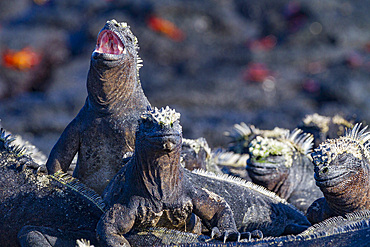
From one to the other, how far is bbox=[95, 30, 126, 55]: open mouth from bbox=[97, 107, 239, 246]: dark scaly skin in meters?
1.04

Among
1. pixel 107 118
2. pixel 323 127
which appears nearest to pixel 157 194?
pixel 107 118

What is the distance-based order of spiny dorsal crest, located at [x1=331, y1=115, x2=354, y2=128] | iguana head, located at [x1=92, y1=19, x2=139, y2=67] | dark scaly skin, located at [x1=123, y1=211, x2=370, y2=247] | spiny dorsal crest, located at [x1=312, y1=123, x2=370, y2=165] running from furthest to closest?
spiny dorsal crest, located at [x1=331, y1=115, x2=354, y2=128]
iguana head, located at [x1=92, y1=19, x2=139, y2=67]
spiny dorsal crest, located at [x1=312, y1=123, x2=370, y2=165]
dark scaly skin, located at [x1=123, y1=211, x2=370, y2=247]

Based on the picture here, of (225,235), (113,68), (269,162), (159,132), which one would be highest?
(113,68)

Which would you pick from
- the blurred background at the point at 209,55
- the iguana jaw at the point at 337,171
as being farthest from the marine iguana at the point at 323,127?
the blurred background at the point at 209,55

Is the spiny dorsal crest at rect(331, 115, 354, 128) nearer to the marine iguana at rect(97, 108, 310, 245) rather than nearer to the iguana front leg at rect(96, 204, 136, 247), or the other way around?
the marine iguana at rect(97, 108, 310, 245)

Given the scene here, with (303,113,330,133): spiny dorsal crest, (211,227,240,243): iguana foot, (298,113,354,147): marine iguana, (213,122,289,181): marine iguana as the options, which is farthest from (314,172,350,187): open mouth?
(303,113,330,133): spiny dorsal crest

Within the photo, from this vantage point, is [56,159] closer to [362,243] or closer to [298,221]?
[298,221]

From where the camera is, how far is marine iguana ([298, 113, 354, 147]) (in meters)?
6.82

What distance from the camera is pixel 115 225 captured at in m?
3.80

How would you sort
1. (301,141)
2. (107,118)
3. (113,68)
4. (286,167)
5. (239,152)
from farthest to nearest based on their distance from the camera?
(239,152) < (301,141) < (286,167) < (107,118) < (113,68)

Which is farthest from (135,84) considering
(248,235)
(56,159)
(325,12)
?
(325,12)

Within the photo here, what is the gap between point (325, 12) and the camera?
1862cm

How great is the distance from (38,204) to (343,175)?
230 centimetres

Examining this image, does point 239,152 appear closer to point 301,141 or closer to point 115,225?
point 301,141
